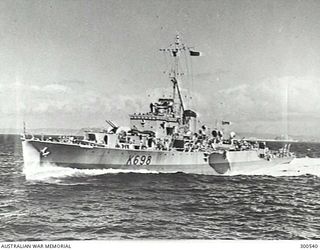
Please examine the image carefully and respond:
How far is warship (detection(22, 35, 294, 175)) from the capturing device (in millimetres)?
6469

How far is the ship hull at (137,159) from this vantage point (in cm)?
642

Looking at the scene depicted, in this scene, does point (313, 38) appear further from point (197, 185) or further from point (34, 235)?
point (34, 235)

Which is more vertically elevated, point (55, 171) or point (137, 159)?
point (137, 159)

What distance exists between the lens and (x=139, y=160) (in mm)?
7332

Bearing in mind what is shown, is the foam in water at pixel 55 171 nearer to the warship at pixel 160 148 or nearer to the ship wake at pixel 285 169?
the warship at pixel 160 148

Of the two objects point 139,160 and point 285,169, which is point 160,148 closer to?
point 139,160

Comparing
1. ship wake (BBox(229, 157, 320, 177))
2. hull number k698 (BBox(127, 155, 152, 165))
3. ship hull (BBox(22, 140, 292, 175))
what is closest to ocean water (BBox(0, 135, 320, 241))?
ship hull (BBox(22, 140, 292, 175))

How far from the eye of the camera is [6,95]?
3984mm

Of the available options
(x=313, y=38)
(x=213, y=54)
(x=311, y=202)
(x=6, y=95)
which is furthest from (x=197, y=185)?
(x=6, y=95)

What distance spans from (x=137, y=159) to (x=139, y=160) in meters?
0.05

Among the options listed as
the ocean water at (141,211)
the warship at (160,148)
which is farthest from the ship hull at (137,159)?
the ocean water at (141,211)

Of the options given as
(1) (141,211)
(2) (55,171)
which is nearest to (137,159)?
(2) (55,171)

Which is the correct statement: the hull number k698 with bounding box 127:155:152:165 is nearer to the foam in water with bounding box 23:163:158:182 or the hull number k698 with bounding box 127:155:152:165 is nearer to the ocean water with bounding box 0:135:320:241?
the foam in water with bounding box 23:163:158:182
